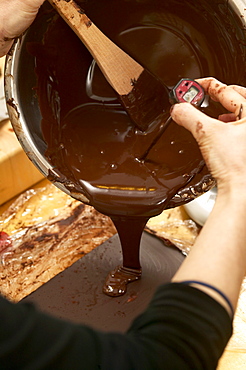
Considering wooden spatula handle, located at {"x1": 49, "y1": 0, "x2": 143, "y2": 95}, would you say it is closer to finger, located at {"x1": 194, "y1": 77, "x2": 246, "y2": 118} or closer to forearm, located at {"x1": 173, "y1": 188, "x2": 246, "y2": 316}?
finger, located at {"x1": 194, "y1": 77, "x2": 246, "y2": 118}

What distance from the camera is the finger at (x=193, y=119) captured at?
791 mm

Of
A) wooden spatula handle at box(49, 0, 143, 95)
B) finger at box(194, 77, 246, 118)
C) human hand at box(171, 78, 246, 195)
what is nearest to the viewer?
human hand at box(171, 78, 246, 195)

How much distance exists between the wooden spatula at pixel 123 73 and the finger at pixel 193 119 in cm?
28

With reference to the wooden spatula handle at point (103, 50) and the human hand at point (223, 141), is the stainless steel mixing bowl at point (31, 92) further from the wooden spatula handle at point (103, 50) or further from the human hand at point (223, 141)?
the human hand at point (223, 141)

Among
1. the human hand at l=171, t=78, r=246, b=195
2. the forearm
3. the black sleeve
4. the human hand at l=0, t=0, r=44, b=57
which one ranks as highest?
the human hand at l=0, t=0, r=44, b=57

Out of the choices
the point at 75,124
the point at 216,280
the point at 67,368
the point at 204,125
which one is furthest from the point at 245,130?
the point at 75,124

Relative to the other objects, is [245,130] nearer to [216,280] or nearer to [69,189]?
[216,280]

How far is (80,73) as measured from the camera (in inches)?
48.8

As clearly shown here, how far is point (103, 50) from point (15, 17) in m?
0.21

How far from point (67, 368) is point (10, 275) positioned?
883 millimetres

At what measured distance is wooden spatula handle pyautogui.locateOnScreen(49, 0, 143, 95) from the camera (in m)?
1.04

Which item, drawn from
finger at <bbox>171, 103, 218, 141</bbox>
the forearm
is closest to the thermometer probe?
finger at <bbox>171, 103, 218, 141</bbox>

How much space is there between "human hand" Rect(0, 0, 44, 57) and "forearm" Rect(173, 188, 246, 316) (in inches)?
27.0

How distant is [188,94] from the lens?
37.8 inches
